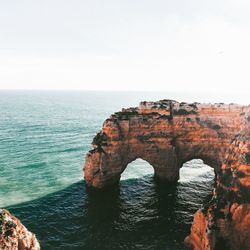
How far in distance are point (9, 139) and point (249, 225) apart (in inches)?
3428

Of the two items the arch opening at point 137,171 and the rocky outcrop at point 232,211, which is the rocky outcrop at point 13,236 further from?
the arch opening at point 137,171

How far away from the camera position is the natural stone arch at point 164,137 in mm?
Result: 58594

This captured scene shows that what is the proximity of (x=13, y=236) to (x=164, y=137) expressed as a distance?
44.4 metres

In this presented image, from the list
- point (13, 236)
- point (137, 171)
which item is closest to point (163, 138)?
point (137, 171)

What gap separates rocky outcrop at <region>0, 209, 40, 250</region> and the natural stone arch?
35524mm

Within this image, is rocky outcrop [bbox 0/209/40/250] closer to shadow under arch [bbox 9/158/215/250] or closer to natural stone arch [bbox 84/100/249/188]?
shadow under arch [bbox 9/158/215/250]

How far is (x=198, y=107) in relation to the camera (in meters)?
63.2

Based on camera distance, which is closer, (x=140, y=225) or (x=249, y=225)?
(x=249, y=225)

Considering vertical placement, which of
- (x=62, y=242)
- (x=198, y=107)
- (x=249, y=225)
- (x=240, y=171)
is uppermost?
(x=198, y=107)

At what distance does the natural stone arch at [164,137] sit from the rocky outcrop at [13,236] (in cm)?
3552

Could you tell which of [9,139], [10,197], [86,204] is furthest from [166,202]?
[9,139]

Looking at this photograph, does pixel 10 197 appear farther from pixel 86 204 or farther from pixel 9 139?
pixel 9 139

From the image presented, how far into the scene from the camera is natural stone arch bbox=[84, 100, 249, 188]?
192 ft

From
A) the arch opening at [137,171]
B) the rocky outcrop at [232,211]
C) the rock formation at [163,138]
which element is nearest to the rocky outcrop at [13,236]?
the rocky outcrop at [232,211]
